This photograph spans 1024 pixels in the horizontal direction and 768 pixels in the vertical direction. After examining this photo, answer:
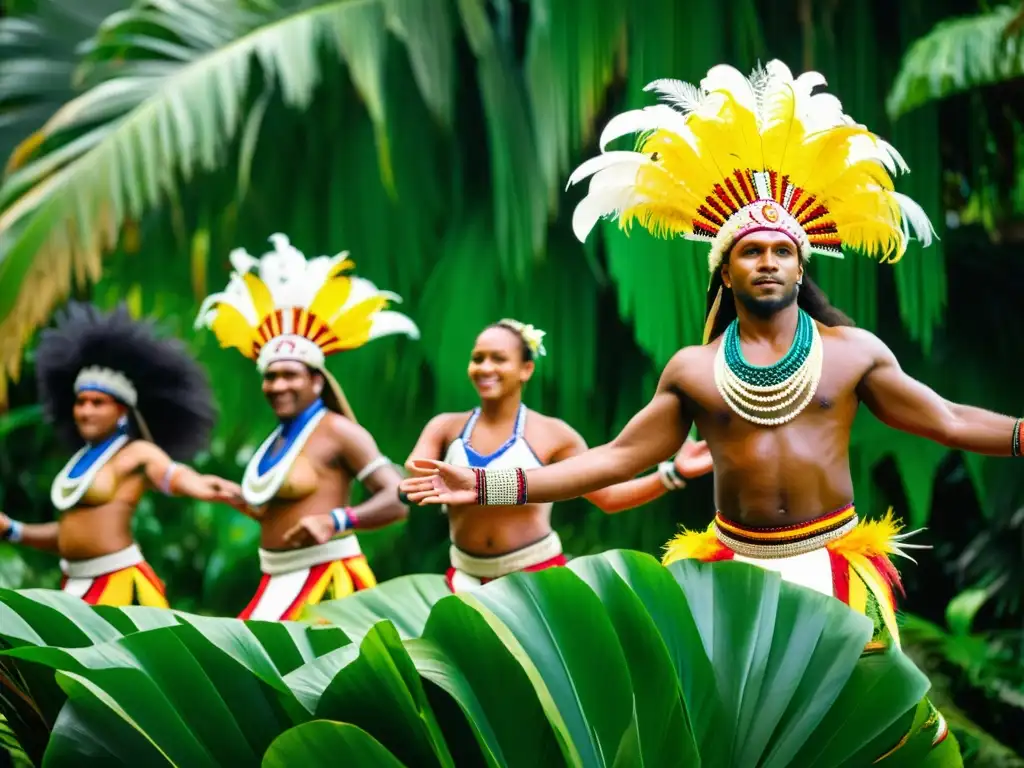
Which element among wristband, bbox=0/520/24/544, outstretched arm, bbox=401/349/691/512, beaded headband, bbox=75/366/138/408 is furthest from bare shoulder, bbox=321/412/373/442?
outstretched arm, bbox=401/349/691/512

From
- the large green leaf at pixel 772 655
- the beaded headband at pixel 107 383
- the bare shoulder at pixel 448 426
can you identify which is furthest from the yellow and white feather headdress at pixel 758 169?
the beaded headband at pixel 107 383

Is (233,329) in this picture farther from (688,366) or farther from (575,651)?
(575,651)

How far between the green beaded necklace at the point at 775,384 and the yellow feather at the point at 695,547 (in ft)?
1.08

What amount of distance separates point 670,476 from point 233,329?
6.22 ft

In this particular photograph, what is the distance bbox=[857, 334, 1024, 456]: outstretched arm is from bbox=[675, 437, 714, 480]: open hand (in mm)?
1008

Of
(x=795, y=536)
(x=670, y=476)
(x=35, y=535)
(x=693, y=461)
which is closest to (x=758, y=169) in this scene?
(x=795, y=536)

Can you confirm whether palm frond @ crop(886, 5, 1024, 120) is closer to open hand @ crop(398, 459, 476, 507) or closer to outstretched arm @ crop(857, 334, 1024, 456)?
outstretched arm @ crop(857, 334, 1024, 456)

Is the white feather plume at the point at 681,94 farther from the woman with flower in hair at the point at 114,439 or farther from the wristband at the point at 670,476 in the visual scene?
the woman with flower in hair at the point at 114,439

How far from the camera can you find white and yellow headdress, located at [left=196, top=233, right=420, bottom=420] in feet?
17.9

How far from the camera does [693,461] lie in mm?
4504

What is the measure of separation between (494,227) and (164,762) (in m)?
4.82

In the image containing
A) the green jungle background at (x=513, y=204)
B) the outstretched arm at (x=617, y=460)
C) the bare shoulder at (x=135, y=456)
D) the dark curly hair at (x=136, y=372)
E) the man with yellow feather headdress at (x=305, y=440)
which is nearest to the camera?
the outstretched arm at (x=617, y=460)

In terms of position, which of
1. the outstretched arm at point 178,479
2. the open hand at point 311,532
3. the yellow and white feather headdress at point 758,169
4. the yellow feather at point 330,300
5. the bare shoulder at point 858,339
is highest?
the yellow and white feather headdress at point 758,169

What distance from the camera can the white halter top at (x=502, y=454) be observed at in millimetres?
4715
